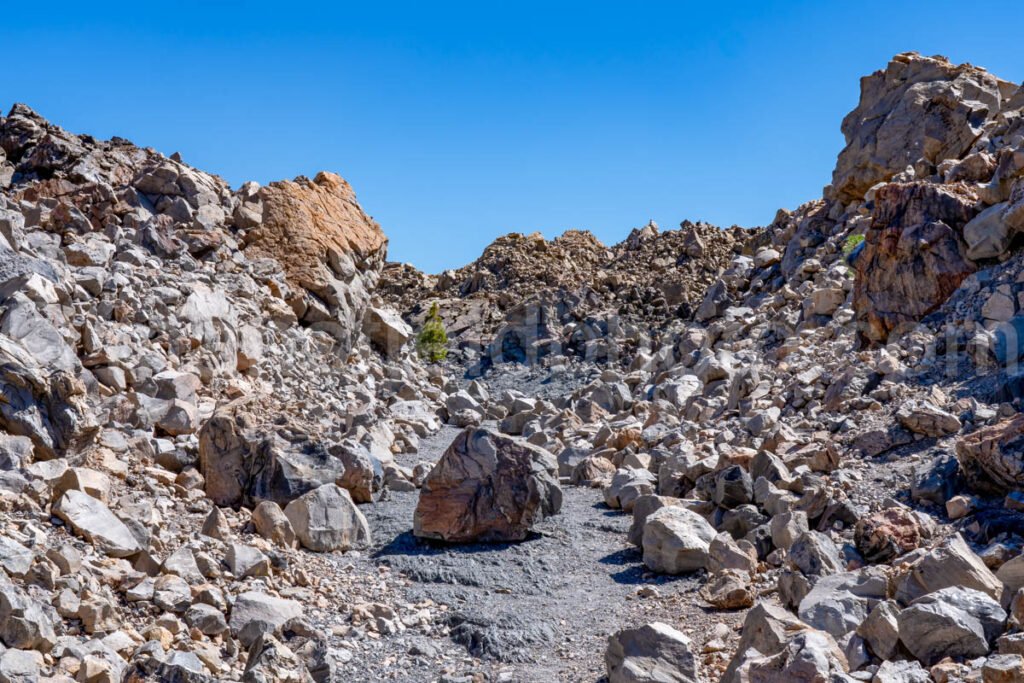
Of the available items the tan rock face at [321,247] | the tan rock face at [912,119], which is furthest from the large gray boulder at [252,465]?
the tan rock face at [912,119]

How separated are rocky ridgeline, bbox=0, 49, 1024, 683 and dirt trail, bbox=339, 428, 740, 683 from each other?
40mm

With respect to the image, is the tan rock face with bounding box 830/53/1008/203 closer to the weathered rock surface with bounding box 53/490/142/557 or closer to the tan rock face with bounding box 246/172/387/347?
the tan rock face with bounding box 246/172/387/347

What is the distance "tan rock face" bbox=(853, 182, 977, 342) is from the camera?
14.4 metres

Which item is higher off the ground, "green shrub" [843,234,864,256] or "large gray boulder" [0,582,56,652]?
"green shrub" [843,234,864,256]

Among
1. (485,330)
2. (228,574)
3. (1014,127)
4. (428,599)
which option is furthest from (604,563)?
(485,330)

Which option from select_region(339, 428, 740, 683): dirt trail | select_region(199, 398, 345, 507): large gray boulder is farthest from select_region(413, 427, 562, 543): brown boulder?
select_region(199, 398, 345, 507): large gray boulder

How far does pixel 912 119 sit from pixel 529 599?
2002 centimetres

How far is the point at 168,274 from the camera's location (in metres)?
15.4

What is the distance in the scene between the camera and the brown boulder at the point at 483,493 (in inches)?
388

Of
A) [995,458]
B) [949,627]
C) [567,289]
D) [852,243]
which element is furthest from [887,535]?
[567,289]

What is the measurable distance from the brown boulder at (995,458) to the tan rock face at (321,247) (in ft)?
46.3

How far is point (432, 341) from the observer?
33750mm

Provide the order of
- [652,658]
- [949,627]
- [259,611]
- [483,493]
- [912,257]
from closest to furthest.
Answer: [949,627] < [652,658] < [259,611] < [483,493] < [912,257]

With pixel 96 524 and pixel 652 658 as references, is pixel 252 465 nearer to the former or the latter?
pixel 96 524
